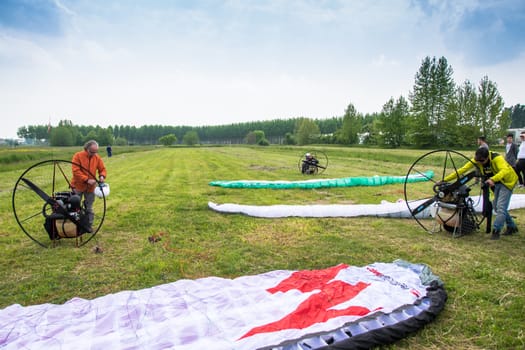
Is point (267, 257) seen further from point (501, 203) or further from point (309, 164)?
point (309, 164)

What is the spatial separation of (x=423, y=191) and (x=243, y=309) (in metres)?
9.89

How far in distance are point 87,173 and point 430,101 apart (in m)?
47.9

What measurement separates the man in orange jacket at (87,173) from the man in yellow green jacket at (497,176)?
21.8ft

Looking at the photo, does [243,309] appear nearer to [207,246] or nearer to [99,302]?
[99,302]

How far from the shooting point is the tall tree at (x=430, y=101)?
1754 inches

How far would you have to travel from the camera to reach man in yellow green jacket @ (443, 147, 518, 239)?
5898 mm

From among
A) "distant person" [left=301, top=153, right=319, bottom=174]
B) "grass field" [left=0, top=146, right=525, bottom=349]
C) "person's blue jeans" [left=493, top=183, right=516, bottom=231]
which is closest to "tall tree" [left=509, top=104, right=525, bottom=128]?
"distant person" [left=301, top=153, right=319, bottom=174]

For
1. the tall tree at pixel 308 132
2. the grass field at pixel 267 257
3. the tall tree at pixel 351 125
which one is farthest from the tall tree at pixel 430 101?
the grass field at pixel 267 257

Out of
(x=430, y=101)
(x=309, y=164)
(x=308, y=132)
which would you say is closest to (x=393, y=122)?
(x=430, y=101)

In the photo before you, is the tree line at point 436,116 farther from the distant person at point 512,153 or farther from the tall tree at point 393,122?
the distant person at point 512,153

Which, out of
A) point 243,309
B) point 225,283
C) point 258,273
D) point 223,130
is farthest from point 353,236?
point 223,130

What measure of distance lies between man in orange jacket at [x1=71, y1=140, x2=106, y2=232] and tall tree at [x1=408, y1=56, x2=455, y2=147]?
45.5m

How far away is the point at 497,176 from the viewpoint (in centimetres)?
584

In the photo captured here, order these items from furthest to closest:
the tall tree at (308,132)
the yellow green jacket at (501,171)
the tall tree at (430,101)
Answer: the tall tree at (308,132) → the tall tree at (430,101) → the yellow green jacket at (501,171)
